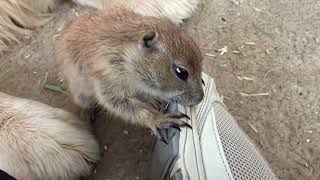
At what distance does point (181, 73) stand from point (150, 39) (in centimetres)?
11

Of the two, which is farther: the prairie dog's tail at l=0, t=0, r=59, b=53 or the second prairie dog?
the prairie dog's tail at l=0, t=0, r=59, b=53

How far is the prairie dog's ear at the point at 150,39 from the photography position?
135 cm

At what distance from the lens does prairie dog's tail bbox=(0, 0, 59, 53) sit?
1.73 m

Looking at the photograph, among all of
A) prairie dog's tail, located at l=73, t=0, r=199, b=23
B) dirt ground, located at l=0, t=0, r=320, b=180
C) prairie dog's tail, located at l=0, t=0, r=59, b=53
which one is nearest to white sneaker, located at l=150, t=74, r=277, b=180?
dirt ground, located at l=0, t=0, r=320, b=180

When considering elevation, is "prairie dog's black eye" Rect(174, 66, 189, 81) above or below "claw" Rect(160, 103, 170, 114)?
above

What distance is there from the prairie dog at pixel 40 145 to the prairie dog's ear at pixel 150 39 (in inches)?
11.3

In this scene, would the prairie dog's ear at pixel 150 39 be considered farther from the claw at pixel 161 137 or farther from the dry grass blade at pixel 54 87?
the dry grass blade at pixel 54 87

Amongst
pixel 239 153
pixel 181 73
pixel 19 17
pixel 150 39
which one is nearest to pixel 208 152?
pixel 239 153

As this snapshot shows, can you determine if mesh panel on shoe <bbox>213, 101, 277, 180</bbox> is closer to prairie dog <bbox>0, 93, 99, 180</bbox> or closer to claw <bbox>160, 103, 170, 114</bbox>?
claw <bbox>160, 103, 170, 114</bbox>

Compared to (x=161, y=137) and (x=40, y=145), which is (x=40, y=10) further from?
(x=161, y=137)

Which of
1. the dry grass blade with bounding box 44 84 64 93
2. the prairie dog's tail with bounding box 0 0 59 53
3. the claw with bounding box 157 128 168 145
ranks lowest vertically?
the dry grass blade with bounding box 44 84 64 93

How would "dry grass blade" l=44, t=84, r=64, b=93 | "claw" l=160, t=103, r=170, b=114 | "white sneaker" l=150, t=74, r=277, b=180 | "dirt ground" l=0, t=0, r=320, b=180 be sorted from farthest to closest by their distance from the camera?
"dry grass blade" l=44, t=84, r=64, b=93, "dirt ground" l=0, t=0, r=320, b=180, "claw" l=160, t=103, r=170, b=114, "white sneaker" l=150, t=74, r=277, b=180

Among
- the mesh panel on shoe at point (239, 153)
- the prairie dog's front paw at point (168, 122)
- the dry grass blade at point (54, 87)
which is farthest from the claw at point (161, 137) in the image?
the dry grass blade at point (54, 87)

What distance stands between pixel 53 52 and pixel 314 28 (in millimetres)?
851
